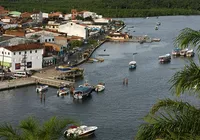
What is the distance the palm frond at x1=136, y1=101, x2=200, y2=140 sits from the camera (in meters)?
0.95

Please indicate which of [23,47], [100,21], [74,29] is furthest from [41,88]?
[100,21]

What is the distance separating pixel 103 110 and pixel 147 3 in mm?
22672

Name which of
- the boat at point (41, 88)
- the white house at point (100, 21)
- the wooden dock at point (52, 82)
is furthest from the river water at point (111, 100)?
the white house at point (100, 21)

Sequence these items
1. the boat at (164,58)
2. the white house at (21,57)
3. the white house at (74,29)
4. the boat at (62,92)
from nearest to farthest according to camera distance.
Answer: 1. the boat at (62,92)
2. the white house at (21,57)
3. the boat at (164,58)
4. the white house at (74,29)

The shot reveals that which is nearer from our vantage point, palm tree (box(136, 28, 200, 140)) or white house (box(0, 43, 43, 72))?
palm tree (box(136, 28, 200, 140))

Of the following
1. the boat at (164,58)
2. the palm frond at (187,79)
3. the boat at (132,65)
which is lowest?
the boat at (132,65)

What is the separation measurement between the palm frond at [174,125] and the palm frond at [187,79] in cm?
5

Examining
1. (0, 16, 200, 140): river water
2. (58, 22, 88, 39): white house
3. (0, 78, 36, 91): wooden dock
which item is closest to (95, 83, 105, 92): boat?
(0, 16, 200, 140): river water

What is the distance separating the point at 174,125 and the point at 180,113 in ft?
0.11

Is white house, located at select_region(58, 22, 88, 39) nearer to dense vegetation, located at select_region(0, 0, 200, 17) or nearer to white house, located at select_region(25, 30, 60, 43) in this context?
white house, located at select_region(25, 30, 60, 43)

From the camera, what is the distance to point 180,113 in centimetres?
99

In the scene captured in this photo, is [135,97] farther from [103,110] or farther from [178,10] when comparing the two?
[178,10]

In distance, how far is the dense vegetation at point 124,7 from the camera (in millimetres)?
23641

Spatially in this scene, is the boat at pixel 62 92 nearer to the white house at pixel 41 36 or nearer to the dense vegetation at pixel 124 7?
the white house at pixel 41 36
